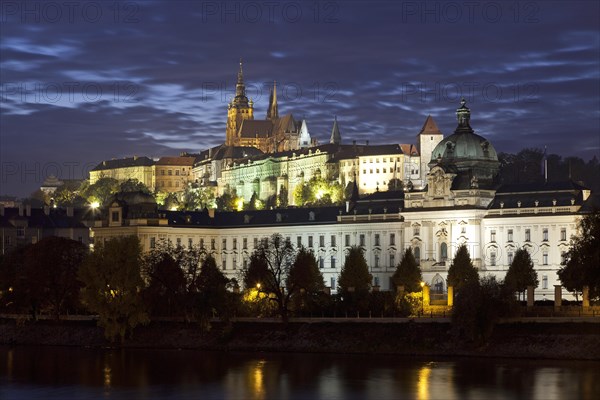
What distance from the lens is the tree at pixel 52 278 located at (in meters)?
139

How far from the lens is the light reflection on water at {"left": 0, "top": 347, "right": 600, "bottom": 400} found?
3674 inches

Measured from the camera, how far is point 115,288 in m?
130

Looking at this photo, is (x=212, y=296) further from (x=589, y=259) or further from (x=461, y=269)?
(x=589, y=259)

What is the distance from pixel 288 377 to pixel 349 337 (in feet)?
57.9

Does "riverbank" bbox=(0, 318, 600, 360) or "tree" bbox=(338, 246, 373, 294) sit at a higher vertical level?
"tree" bbox=(338, 246, 373, 294)

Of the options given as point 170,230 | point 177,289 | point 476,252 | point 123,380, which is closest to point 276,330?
point 177,289

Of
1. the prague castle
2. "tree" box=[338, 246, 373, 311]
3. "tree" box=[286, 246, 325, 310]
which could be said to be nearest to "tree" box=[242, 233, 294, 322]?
"tree" box=[286, 246, 325, 310]

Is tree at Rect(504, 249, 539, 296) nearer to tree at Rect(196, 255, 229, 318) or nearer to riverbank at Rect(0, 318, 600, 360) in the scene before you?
riverbank at Rect(0, 318, 600, 360)

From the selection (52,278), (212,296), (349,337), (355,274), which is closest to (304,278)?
(212,296)

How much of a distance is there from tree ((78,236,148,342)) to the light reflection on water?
27.4 feet

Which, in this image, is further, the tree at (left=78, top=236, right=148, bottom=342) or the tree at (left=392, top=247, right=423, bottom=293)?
the tree at (left=392, top=247, right=423, bottom=293)

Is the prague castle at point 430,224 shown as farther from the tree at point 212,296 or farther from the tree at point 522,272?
the tree at point 212,296

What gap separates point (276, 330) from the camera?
124m

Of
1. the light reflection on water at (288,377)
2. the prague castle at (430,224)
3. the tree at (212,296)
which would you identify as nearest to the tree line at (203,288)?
the tree at (212,296)
